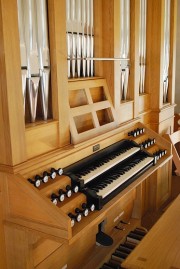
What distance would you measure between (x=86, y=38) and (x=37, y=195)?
157 cm

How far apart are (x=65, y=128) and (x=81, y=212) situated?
0.69m

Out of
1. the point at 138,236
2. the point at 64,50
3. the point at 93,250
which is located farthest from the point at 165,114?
the point at 64,50

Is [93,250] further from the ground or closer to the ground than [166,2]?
closer to the ground

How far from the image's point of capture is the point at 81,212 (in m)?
2.25

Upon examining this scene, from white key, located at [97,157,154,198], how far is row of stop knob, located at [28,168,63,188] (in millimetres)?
352

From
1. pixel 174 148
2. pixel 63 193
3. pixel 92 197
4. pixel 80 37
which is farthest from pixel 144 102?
pixel 63 193

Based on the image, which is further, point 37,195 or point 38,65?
point 38,65

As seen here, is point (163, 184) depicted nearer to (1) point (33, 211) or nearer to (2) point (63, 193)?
(2) point (63, 193)

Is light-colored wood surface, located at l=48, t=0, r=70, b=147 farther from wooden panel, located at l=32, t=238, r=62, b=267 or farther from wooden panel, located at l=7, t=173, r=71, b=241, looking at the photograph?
wooden panel, located at l=32, t=238, r=62, b=267

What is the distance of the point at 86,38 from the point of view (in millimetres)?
2969

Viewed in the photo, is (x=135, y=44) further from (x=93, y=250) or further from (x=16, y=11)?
(x=93, y=250)

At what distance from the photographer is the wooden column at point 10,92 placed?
197cm

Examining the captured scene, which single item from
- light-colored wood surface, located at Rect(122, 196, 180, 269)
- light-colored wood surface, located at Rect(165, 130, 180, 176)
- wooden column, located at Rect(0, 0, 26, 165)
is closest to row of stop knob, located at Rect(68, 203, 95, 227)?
light-colored wood surface, located at Rect(122, 196, 180, 269)

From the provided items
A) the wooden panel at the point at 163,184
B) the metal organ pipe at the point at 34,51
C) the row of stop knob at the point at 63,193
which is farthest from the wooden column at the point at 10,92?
the wooden panel at the point at 163,184
